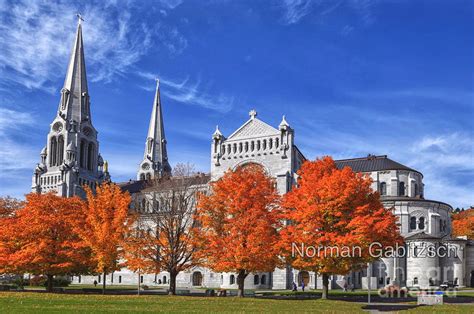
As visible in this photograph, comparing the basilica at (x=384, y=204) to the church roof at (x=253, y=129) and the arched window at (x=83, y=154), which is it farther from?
the arched window at (x=83, y=154)

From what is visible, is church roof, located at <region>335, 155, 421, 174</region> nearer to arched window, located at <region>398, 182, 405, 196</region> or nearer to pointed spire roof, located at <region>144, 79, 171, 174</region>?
arched window, located at <region>398, 182, 405, 196</region>

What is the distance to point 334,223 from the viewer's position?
43.9 metres

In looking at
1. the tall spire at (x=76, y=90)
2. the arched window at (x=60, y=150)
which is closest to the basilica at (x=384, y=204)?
the arched window at (x=60, y=150)

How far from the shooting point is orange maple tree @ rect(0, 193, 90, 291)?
4984 centimetres

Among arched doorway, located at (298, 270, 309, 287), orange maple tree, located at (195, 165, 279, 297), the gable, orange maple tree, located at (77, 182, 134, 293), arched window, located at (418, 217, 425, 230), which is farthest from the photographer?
arched window, located at (418, 217, 425, 230)

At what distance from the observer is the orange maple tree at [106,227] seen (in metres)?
50.0

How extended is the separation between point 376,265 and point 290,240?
116 feet

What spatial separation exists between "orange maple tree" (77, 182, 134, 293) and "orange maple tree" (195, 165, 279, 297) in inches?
295

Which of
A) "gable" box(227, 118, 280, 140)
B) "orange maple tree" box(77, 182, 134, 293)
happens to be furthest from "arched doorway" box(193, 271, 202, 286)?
"orange maple tree" box(77, 182, 134, 293)

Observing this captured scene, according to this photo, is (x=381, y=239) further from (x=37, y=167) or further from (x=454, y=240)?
(x=37, y=167)

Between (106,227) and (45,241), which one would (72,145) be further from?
(106,227)

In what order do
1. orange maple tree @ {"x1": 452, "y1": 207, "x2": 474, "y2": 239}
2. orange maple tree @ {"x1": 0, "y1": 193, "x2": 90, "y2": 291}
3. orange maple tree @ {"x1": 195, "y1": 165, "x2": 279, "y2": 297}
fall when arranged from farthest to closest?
orange maple tree @ {"x1": 452, "y1": 207, "x2": 474, "y2": 239} → orange maple tree @ {"x1": 0, "y1": 193, "x2": 90, "y2": 291} → orange maple tree @ {"x1": 195, "y1": 165, "x2": 279, "y2": 297}

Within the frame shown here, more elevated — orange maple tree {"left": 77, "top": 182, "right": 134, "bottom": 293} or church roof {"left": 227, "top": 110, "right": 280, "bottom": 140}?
church roof {"left": 227, "top": 110, "right": 280, "bottom": 140}

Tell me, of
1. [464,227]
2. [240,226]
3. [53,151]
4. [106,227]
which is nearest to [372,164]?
[464,227]
